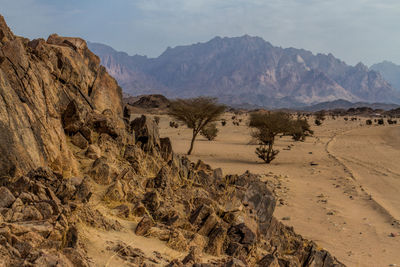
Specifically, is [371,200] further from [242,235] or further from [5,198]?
[5,198]

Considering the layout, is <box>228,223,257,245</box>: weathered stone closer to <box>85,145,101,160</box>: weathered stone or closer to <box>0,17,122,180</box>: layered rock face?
<box>0,17,122,180</box>: layered rock face

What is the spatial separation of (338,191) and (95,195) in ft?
35.6

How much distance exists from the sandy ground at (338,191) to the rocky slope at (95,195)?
244 cm

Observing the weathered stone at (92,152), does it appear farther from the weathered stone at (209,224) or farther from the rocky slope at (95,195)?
the weathered stone at (209,224)

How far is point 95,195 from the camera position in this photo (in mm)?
5371

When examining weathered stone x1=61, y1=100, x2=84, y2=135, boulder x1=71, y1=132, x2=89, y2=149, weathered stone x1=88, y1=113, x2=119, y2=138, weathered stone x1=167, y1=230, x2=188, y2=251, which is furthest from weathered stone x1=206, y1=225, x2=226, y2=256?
weathered stone x1=88, y1=113, x2=119, y2=138

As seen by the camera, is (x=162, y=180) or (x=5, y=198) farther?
(x=162, y=180)

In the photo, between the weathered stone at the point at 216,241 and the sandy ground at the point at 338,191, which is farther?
the sandy ground at the point at 338,191

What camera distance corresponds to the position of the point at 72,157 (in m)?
6.26

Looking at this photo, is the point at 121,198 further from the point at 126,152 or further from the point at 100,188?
the point at 126,152

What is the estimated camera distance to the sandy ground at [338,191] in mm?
8578

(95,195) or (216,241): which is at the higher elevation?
(95,195)

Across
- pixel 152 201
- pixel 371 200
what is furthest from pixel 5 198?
pixel 371 200

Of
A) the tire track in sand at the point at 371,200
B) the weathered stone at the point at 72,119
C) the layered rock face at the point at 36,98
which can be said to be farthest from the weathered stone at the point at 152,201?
the tire track in sand at the point at 371,200
